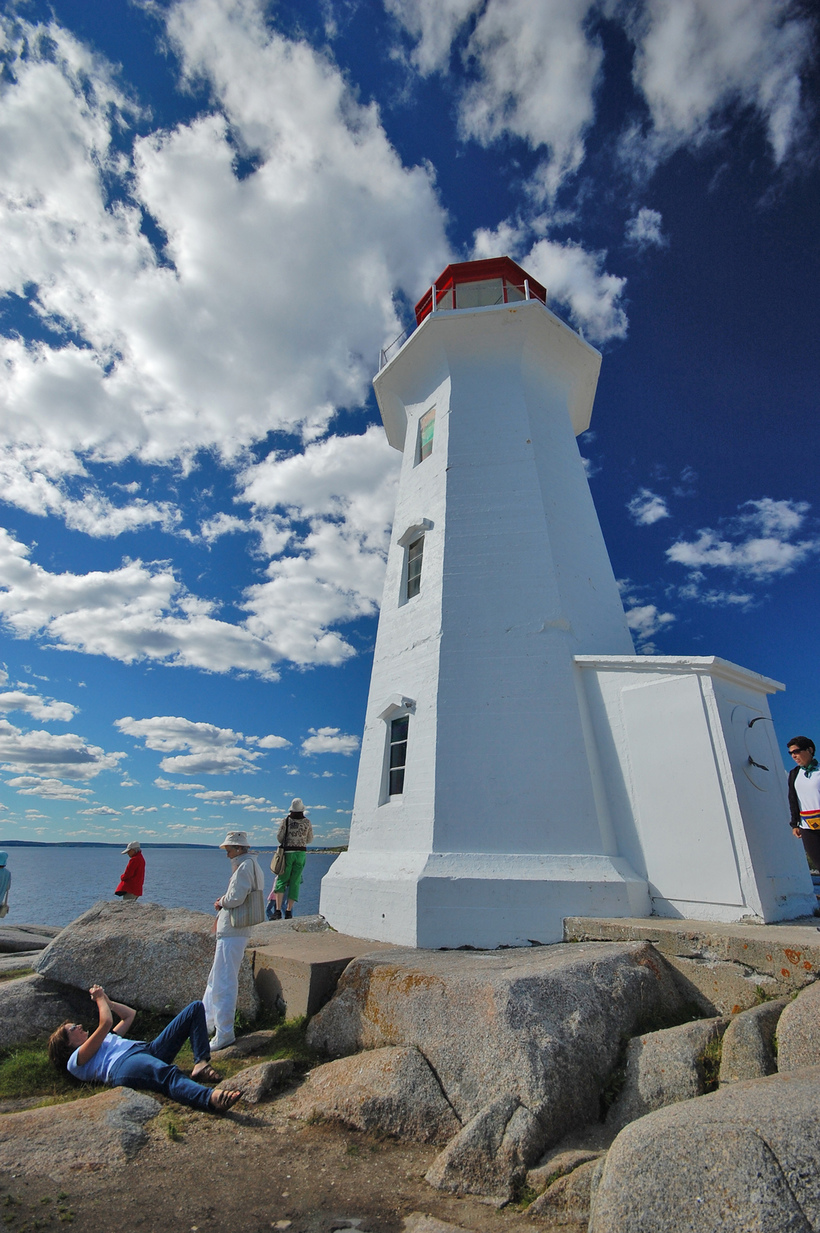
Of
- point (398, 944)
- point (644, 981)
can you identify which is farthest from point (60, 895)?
point (644, 981)

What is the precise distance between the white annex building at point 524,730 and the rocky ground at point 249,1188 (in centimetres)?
300

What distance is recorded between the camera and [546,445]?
35.2ft

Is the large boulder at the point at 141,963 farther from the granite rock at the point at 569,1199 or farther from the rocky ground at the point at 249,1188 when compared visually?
the granite rock at the point at 569,1199

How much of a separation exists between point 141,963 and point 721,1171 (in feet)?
21.2

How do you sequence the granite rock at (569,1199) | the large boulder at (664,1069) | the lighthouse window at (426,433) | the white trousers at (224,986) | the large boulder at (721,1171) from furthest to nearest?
the lighthouse window at (426,433)
the white trousers at (224,986)
the large boulder at (664,1069)
the granite rock at (569,1199)
the large boulder at (721,1171)

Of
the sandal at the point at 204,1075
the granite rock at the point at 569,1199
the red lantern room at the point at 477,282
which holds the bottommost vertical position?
the granite rock at the point at 569,1199

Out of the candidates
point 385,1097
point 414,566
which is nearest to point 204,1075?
point 385,1097

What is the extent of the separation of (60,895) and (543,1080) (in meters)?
56.6

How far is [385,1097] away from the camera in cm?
453

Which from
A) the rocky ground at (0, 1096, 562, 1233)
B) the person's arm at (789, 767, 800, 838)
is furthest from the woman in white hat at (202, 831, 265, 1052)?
the person's arm at (789, 767, 800, 838)

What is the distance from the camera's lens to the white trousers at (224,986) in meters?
5.98

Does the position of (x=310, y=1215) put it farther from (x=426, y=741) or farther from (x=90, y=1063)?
(x=426, y=741)

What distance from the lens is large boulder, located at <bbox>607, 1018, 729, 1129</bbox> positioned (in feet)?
14.0

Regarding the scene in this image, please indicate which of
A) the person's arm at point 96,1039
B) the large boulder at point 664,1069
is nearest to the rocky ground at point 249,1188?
the person's arm at point 96,1039
